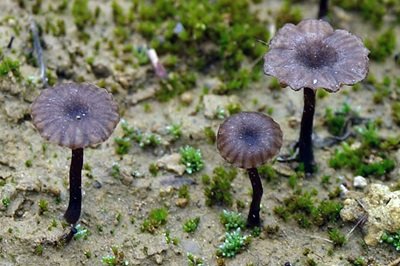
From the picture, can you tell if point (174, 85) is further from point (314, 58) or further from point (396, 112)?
point (396, 112)

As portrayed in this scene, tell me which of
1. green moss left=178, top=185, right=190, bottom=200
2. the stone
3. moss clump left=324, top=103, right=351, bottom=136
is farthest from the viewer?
moss clump left=324, top=103, right=351, bottom=136

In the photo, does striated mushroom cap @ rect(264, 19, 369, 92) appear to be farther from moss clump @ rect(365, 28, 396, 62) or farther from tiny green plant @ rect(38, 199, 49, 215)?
tiny green plant @ rect(38, 199, 49, 215)

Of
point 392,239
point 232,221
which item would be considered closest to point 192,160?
point 232,221

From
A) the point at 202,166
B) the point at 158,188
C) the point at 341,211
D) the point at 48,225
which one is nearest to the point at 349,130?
the point at 341,211

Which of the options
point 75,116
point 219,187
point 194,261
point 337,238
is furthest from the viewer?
point 219,187

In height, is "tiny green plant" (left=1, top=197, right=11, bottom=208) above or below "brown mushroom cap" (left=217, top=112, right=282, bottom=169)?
below

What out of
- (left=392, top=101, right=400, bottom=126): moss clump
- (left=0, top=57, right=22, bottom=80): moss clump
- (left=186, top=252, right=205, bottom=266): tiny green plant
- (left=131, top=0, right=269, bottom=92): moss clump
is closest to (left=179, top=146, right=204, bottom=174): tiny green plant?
(left=186, top=252, right=205, bottom=266): tiny green plant
